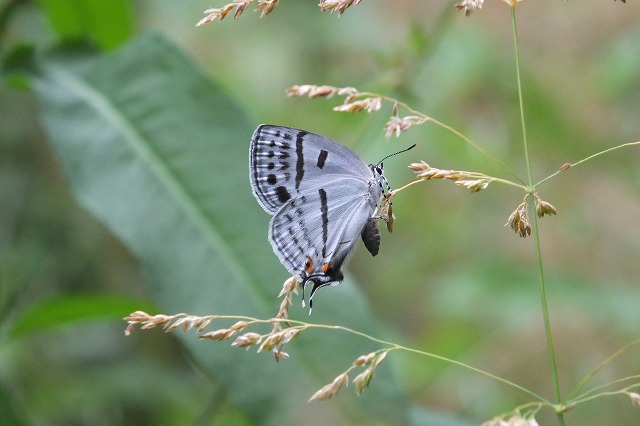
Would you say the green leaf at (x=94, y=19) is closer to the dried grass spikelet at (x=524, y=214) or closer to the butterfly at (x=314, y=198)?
the butterfly at (x=314, y=198)

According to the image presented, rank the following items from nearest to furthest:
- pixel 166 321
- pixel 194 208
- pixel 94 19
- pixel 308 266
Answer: pixel 166 321, pixel 308 266, pixel 194 208, pixel 94 19

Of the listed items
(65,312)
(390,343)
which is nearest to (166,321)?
(390,343)

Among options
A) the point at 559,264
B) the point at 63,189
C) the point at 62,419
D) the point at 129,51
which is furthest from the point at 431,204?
the point at 129,51

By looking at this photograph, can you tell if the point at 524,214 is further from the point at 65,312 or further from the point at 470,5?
the point at 65,312

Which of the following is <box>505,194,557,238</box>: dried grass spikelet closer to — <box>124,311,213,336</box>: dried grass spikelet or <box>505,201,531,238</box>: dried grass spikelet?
<box>505,201,531,238</box>: dried grass spikelet

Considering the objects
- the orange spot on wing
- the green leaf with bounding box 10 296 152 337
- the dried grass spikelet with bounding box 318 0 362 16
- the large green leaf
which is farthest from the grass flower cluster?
the green leaf with bounding box 10 296 152 337
